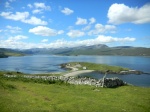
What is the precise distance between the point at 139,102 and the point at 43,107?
17667 millimetres

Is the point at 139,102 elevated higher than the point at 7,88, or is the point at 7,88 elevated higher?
the point at 7,88

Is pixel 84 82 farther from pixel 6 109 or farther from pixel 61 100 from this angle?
pixel 6 109

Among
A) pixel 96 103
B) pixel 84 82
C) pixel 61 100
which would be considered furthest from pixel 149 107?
pixel 84 82

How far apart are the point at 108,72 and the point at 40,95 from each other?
140 m

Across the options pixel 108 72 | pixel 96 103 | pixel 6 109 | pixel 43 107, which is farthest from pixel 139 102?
pixel 108 72

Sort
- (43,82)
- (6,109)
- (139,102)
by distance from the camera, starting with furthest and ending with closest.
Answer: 1. (43,82)
2. (139,102)
3. (6,109)

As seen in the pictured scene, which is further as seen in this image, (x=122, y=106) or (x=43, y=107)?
(x=122, y=106)

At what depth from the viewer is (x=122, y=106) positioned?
31234 mm

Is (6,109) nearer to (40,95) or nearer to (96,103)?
(40,95)

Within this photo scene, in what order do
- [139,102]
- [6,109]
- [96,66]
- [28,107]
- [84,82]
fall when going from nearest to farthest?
1. [6,109]
2. [28,107]
3. [139,102]
4. [84,82]
5. [96,66]

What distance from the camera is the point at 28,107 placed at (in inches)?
1053

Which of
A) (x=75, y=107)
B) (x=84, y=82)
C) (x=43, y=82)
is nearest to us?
(x=75, y=107)

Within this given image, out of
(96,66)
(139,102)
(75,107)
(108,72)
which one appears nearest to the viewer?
(75,107)

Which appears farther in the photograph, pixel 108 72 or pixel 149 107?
pixel 108 72
